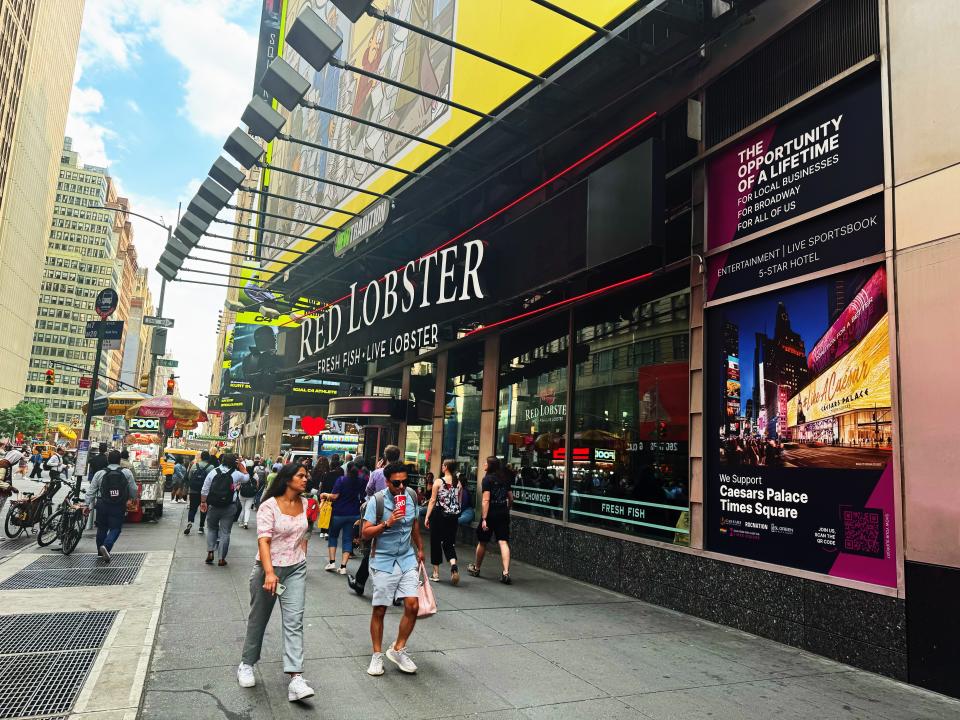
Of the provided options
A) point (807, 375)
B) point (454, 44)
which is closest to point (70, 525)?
point (454, 44)

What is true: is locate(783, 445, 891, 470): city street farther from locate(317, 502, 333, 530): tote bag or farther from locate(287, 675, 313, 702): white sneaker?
locate(317, 502, 333, 530): tote bag

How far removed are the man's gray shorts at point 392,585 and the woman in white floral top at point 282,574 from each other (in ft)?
2.12

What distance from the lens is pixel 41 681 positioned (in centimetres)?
463

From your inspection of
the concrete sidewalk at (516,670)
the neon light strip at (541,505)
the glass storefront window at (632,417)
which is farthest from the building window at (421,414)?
the concrete sidewalk at (516,670)

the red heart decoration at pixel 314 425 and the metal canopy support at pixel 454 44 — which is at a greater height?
the metal canopy support at pixel 454 44

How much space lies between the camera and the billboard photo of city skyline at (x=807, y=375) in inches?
234

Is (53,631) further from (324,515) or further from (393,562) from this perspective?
(324,515)

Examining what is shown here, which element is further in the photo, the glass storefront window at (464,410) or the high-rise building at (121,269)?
the high-rise building at (121,269)

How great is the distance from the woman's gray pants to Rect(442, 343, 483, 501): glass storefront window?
28.4ft

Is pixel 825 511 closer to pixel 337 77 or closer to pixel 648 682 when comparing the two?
pixel 648 682

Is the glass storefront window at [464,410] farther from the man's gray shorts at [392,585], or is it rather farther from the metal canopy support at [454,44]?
the man's gray shorts at [392,585]

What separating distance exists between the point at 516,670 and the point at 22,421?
107 meters

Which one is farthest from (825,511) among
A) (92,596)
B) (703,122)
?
(92,596)

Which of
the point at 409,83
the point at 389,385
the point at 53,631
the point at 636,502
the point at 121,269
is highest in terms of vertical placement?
the point at 121,269
